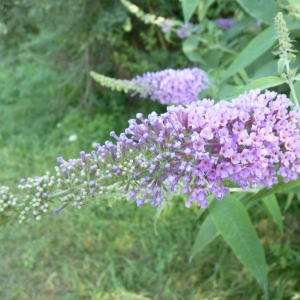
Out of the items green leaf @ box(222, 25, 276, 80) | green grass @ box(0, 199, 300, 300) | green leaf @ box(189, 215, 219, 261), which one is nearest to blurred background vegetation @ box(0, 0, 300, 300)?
green grass @ box(0, 199, 300, 300)

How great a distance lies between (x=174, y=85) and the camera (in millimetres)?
2059

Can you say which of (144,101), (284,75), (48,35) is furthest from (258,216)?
(48,35)

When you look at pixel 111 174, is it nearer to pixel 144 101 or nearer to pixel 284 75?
pixel 284 75

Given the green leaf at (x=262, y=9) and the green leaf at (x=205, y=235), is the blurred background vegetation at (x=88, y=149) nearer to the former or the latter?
the green leaf at (x=262, y=9)

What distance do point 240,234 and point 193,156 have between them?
588mm

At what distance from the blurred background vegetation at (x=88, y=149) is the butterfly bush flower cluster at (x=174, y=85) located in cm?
18

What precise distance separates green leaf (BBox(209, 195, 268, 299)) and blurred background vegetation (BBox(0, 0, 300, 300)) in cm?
70

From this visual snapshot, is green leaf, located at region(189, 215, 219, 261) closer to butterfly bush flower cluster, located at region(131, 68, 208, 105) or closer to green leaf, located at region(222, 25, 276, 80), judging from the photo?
butterfly bush flower cluster, located at region(131, 68, 208, 105)

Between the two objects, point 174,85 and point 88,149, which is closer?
point 174,85

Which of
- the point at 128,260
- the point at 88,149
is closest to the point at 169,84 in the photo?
the point at 128,260

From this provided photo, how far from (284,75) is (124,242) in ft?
7.49

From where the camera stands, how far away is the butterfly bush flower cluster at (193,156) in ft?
3.70

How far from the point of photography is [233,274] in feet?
9.72

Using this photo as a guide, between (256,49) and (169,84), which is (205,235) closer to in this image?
(169,84)
